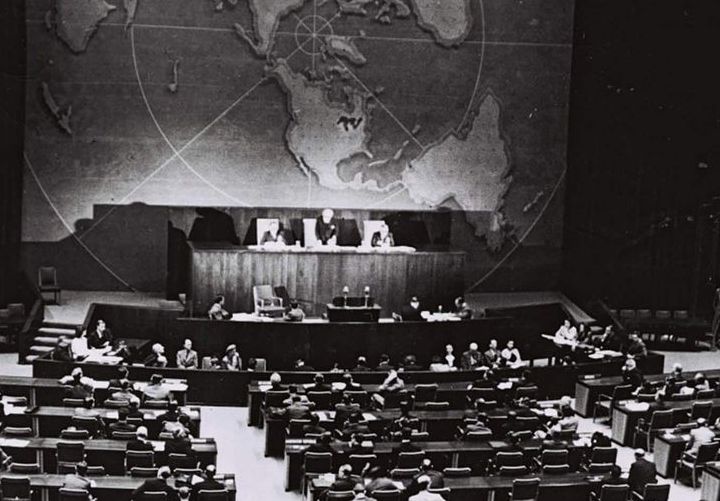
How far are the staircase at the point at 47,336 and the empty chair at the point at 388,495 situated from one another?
36.2 feet

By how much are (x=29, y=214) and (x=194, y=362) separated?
26.3ft

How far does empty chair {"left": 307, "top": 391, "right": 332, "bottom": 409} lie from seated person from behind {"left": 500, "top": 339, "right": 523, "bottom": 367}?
526 cm

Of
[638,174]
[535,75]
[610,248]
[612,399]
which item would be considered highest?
[535,75]

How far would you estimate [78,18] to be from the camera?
25.7 m

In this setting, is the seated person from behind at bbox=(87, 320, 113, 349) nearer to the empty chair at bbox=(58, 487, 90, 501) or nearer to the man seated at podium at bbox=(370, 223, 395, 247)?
the man seated at podium at bbox=(370, 223, 395, 247)

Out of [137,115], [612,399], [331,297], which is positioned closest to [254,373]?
[331,297]

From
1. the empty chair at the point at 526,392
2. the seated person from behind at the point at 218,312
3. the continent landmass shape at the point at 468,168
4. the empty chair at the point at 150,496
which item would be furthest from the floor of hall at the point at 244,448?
the continent landmass shape at the point at 468,168

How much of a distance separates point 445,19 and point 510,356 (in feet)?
31.1

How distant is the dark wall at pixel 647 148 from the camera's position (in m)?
26.1

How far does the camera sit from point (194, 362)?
20.7 meters

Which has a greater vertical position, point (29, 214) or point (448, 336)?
point (29, 214)

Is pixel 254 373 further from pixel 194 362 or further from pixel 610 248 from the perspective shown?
pixel 610 248

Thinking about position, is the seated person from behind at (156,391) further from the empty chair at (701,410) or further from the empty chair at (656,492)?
the empty chair at (701,410)

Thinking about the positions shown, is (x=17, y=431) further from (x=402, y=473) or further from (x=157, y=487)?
(x=402, y=473)
